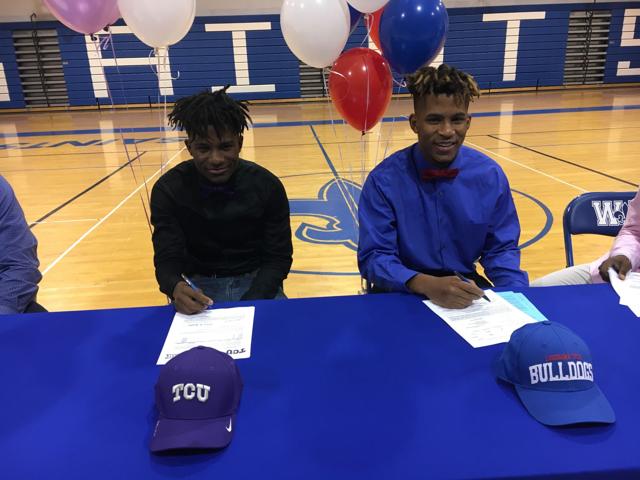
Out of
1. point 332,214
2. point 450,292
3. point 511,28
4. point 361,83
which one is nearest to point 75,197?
point 332,214

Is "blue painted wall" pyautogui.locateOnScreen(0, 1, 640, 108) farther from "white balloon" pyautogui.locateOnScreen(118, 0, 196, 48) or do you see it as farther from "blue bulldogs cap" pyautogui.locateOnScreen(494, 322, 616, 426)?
"blue bulldogs cap" pyautogui.locateOnScreen(494, 322, 616, 426)

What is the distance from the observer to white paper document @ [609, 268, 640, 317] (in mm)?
1298

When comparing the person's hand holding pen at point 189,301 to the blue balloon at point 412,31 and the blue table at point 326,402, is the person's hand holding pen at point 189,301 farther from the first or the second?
the blue balloon at point 412,31

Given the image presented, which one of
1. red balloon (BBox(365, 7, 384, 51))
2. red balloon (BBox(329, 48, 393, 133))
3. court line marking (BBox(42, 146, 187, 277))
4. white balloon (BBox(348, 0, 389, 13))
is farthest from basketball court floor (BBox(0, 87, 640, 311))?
white balloon (BBox(348, 0, 389, 13))

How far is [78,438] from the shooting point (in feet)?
2.81

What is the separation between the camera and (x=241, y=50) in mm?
12438

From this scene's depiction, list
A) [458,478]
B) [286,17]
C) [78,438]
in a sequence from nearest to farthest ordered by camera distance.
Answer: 1. [458,478]
2. [78,438]
3. [286,17]

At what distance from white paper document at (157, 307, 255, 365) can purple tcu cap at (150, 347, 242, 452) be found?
0.58 feet

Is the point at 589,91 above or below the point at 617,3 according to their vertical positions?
below

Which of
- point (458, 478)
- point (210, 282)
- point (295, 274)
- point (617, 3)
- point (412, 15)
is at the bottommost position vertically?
point (295, 274)

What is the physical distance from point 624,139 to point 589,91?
7.50m

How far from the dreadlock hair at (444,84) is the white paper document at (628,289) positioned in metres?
0.74

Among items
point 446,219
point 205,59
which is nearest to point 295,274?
point 446,219

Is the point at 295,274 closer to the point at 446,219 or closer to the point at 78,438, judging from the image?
the point at 446,219
